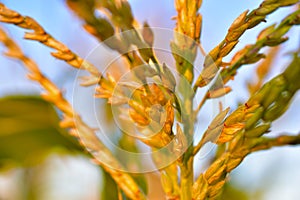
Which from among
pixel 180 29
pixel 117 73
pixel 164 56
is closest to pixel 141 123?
pixel 180 29

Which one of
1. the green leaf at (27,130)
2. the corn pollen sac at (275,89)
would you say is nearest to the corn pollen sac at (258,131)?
the corn pollen sac at (275,89)

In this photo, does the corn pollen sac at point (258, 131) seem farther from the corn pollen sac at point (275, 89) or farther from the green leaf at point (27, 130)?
the green leaf at point (27, 130)

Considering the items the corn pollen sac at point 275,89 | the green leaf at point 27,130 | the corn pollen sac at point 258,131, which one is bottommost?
the green leaf at point 27,130

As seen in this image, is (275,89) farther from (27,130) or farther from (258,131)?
(27,130)

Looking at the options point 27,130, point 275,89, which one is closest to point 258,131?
point 275,89

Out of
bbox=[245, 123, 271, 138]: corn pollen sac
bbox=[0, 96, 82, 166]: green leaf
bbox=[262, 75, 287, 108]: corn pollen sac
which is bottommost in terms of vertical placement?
bbox=[0, 96, 82, 166]: green leaf

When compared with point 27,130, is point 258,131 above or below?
above

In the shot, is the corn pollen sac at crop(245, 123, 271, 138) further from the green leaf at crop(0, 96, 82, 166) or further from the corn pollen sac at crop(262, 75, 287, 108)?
the green leaf at crop(0, 96, 82, 166)

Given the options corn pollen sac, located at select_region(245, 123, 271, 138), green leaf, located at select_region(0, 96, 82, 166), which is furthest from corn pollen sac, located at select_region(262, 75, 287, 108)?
green leaf, located at select_region(0, 96, 82, 166)
